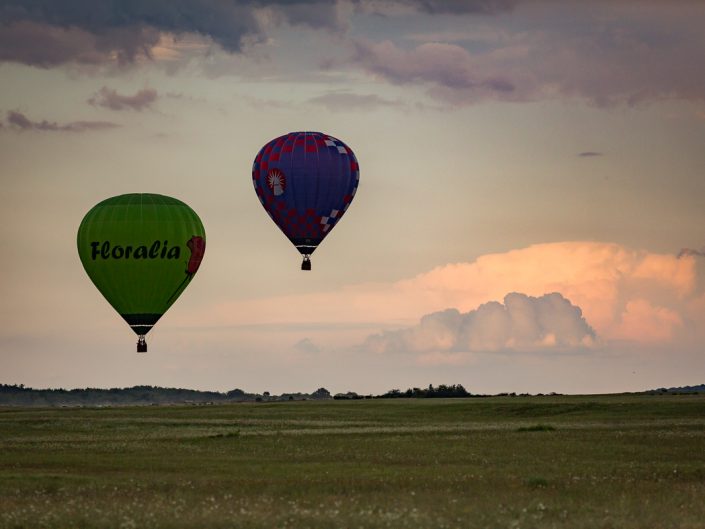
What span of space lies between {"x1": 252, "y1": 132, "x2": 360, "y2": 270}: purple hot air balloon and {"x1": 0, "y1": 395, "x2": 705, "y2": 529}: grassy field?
1432cm

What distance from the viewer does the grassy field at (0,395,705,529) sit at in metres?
35.6

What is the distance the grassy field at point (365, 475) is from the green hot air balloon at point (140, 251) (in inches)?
349

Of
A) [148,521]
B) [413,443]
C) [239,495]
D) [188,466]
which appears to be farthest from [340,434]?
[148,521]

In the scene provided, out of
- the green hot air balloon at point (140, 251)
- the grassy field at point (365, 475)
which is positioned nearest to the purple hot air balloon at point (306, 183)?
the green hot air balloon at point (140, 251)

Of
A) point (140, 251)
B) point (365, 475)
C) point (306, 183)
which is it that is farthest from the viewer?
point (306, 183)

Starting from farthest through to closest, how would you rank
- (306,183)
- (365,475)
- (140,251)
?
(306,183)
(140,251)
(365,475)

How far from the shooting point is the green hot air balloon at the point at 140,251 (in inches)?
3465

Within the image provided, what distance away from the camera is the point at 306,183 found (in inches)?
3637

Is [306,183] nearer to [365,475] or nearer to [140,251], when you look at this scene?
[140,251]

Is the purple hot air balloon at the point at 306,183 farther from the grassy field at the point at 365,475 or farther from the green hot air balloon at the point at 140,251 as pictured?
the grassy field at the point at 365,475

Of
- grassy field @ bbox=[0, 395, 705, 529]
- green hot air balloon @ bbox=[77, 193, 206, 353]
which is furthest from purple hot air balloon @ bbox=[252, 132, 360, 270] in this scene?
grassy field @ bbox=[0, 395, 705, 529]

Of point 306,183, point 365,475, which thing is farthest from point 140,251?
point 365,475

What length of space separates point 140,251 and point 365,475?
43.6 m

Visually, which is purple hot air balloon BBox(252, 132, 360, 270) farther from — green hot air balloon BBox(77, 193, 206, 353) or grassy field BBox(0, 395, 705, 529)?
grassy field BBox(0, 395, 705, 529)
